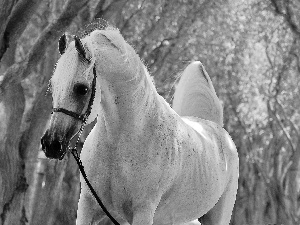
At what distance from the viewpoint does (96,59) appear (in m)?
5.75

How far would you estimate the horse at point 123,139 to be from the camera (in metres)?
5.59

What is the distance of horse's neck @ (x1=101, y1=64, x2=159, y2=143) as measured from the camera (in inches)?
235

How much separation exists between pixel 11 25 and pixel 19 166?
286cm

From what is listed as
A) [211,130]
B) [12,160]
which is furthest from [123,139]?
[12,160]

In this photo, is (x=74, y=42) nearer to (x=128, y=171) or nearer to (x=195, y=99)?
(x=128, y=171)

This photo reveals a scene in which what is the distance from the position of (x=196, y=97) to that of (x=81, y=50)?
311 centimetres

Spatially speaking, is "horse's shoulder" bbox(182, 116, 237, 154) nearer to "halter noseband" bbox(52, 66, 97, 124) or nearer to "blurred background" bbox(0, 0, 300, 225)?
"halter noseband" bbox(52, 66, 97, 124)

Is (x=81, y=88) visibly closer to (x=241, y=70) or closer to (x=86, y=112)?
(x=86, y=112)

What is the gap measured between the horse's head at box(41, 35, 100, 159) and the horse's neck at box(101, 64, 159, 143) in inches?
12.1

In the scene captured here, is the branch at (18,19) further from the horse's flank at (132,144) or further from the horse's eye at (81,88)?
the horse's eye at (81,88)

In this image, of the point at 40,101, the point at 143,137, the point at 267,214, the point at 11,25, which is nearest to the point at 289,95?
the point at 267,214

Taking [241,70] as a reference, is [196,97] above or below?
above

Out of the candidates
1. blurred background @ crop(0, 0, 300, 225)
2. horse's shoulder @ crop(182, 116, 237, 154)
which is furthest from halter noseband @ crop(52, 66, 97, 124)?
blurred background @ crop(0, 0, 300, 225)

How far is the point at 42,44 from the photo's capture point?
1128cm
